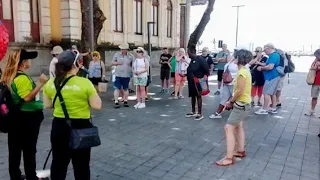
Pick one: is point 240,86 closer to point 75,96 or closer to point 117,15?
point 75,96

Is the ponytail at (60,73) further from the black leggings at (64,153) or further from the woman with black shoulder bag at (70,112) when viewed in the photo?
the black leggings at (64,153)

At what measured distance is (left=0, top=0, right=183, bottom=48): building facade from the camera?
13.4 m

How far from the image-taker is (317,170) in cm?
434

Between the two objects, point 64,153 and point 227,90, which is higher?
point 227,90

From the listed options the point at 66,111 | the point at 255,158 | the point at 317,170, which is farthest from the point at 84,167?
the point at 317,170

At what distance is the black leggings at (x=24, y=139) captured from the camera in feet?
11.2

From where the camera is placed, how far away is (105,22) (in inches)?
687

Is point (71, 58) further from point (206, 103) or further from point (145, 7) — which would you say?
point (145, 7)

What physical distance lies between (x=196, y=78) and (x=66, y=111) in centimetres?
462

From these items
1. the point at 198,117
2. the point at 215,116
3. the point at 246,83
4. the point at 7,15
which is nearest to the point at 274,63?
the point at 215,116

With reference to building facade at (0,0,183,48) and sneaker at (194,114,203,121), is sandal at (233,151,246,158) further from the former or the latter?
building facade at (0,0,183,48)

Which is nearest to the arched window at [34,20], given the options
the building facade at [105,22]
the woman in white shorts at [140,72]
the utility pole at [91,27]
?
the building facade at [105,22]

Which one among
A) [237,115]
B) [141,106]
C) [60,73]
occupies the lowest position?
[141,106]

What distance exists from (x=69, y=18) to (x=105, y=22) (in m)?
2.72
